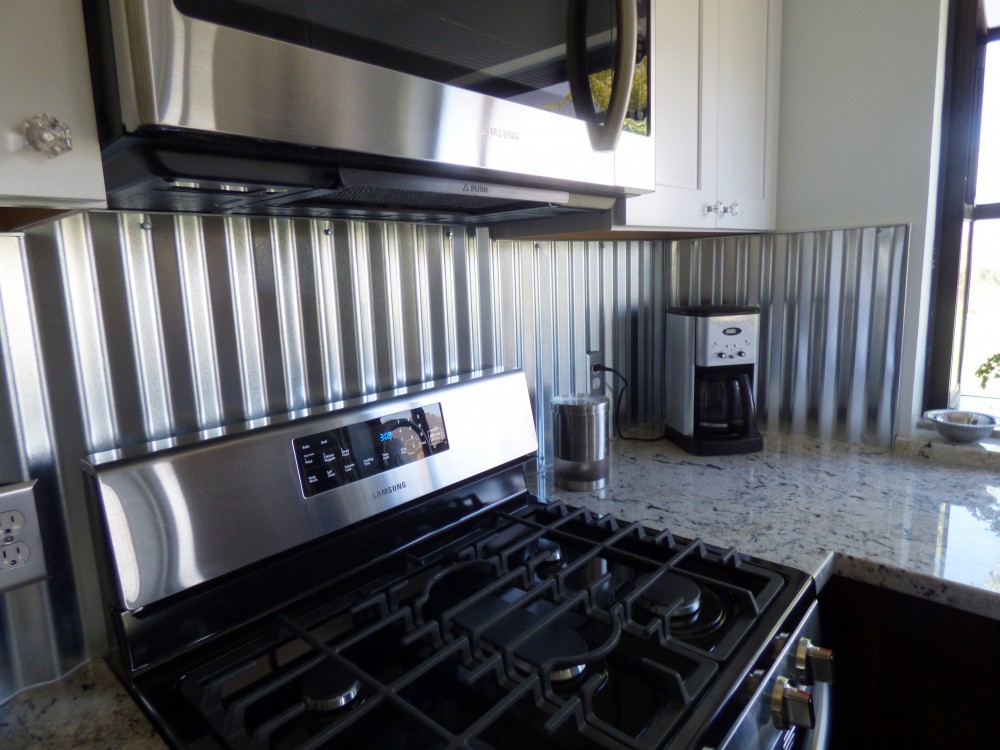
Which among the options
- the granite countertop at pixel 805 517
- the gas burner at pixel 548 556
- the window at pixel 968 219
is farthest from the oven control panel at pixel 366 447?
the window at pixel 968 219

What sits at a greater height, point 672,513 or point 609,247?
point 609,247

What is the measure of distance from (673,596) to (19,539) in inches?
30.3

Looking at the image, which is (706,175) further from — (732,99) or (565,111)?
(565,111)

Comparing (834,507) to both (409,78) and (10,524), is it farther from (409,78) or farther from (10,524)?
(10,524)

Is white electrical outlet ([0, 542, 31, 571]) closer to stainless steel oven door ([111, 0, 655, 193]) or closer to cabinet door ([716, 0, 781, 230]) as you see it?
stainless steel oven door ([111, 0, 655, 193])

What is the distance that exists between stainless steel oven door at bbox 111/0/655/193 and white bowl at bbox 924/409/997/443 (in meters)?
1.00

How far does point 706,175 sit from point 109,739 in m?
1.28

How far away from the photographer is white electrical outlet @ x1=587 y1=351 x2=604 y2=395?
1.51 meters

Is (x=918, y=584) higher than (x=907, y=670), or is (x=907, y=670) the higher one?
(x=918, y=584)

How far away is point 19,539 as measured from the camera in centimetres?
68

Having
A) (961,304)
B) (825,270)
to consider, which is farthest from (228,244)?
(961,304)

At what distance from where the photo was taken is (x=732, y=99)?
1.33 meters

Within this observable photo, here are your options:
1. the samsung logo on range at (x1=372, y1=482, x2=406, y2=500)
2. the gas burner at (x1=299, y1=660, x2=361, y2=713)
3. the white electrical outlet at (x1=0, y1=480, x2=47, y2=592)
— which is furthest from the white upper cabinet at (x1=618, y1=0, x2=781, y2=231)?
the white electrical outlet at (x1=0, y1=480, x2=47, y2=592)

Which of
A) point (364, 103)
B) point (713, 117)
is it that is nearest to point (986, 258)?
point (713, 117)
